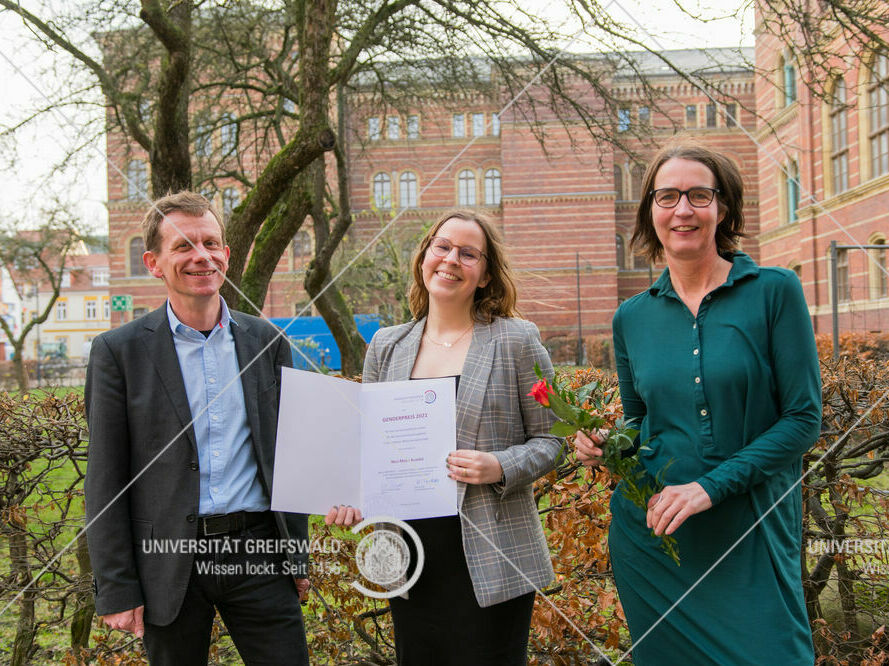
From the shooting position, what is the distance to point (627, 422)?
74.9 inches

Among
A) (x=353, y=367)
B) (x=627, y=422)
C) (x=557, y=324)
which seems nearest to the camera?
(x=627, y=422)

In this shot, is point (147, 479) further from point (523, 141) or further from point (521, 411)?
point (523, 141)

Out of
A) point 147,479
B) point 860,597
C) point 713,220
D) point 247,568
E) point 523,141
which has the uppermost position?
point 523,141

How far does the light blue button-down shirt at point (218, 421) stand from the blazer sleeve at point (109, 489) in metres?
0.20

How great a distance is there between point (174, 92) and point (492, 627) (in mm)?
5103

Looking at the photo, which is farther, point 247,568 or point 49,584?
point 49,584

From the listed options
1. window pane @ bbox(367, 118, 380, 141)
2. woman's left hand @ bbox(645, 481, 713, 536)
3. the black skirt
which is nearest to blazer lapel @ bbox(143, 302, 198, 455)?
the black skirt

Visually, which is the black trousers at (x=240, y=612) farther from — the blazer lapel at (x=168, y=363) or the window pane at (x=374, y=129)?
the window pane at (x=374, y=129)

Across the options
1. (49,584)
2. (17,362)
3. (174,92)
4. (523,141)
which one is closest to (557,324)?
(523,141)

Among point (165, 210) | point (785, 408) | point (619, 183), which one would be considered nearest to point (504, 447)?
point (785, 408)

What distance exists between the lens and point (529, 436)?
82.4 inches

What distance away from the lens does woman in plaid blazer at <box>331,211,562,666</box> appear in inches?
76.5

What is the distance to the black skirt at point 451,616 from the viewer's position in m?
1.96

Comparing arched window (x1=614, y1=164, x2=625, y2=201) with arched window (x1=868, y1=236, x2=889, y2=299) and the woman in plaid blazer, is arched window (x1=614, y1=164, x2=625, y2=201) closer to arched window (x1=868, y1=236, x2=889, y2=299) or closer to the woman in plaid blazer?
arched window (x1=868, y1=236, x2=889, y2=299)
